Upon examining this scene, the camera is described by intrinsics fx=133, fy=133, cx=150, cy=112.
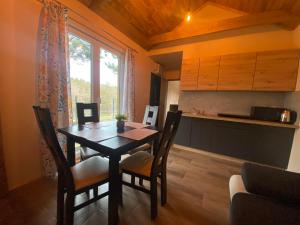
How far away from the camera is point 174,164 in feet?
7.98

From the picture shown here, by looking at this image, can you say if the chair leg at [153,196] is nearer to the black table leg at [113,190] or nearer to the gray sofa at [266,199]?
the black table leg at [113,190]

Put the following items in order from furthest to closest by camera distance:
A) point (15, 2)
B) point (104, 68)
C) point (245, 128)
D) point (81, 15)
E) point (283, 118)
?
1. point (104, 68)
2. point (245, 128)
3. point (283, 118)
4. point (81, 15)
5. point (15, 2)

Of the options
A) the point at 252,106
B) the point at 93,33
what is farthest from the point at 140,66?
the point at 252,106

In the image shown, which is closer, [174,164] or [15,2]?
[15,2]

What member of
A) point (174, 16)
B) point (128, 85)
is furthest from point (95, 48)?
point (174, 16)

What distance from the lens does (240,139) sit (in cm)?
257

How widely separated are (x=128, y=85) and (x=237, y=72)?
2354 mm

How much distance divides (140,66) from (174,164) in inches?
106

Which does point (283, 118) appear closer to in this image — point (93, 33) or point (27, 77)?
point (93, 33)

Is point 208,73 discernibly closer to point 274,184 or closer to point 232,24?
point 232,24

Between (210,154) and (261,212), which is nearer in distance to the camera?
(261,212)

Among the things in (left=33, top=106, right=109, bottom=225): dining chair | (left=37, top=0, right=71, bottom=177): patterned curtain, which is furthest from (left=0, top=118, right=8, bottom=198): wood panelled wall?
(left=33, top=106, right=109, bottom=225): dining chair

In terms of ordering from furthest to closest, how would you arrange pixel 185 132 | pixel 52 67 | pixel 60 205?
pixel 185 132, pixel 52 67, pixel 60 205

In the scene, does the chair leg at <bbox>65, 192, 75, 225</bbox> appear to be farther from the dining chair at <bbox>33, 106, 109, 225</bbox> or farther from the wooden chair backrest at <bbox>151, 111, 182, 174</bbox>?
the wooden chair backrest at <bbox>151, 111, 182, 174</bbox>
